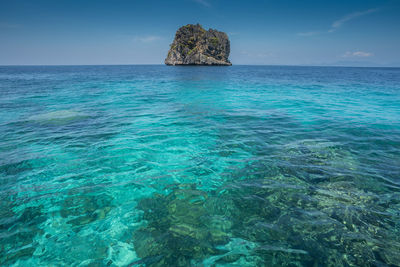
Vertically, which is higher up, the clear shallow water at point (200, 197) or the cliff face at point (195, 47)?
the cliff face at point (195, 47)

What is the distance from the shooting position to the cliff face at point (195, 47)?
150750mm

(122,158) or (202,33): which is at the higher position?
(202,33)

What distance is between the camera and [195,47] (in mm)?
152375

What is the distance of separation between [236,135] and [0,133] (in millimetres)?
13817

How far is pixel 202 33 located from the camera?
512 ft

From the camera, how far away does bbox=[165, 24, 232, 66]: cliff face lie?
495ft

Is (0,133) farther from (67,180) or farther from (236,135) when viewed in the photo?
(236,135)

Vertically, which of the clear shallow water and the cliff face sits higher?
the cliff face

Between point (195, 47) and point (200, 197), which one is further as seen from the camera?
point (195, 47)

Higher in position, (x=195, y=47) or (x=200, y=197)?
(x=195, y=47)

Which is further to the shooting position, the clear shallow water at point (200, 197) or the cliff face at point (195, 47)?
the cliff face at point (195, 47)

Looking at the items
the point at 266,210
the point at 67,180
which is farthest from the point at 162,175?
the point at 266,210

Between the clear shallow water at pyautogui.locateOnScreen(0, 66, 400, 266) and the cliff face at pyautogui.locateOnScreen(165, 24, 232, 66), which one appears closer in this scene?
the clear shallow water at pyautogui.locateOnScreen(0, 66, 400, 266)

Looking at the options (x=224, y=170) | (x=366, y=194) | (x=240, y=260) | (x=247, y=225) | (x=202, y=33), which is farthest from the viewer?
(x=202, y=33)
